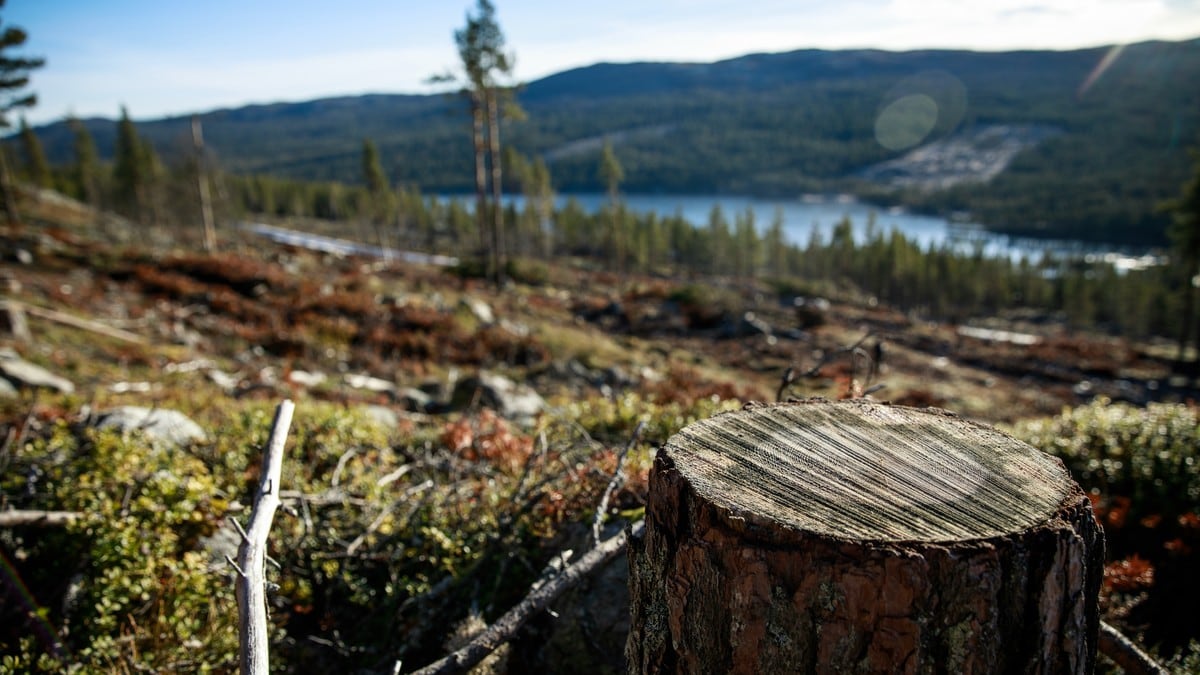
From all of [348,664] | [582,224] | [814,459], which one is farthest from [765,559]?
[582,224]

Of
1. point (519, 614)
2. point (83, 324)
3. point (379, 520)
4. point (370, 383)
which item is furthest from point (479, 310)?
point (519, 614)

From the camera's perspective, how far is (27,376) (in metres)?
8.44

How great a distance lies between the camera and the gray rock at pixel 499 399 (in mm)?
8867

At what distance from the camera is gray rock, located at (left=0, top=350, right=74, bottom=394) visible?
830cm

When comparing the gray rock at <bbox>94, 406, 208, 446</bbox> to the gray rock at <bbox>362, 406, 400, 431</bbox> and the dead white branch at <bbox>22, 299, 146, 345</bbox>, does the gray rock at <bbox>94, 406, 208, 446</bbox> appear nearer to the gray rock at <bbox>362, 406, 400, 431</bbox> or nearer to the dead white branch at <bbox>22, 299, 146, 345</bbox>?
the gray rock at <bbox>362, 406, 400, 431</bbox>

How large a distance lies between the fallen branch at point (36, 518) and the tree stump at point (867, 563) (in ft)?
13.2

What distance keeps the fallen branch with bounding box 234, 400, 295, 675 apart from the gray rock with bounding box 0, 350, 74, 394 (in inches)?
297

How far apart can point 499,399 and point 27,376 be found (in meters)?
6.25

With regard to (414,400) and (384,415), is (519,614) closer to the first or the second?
(384,415)

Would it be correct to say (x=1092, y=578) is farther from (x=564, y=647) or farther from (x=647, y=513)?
(x=564, y=647)

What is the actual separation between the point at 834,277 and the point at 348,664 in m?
88.5

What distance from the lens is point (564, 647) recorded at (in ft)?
11.4

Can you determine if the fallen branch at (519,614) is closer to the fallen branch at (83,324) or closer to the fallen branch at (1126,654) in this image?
the fallen branch at (1126,654)

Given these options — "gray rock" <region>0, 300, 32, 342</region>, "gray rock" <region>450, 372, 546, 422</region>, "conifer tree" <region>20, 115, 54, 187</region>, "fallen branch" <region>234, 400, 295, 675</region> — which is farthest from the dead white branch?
"conifer tree" <region>20, 115, 54, 187</region>
